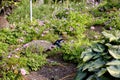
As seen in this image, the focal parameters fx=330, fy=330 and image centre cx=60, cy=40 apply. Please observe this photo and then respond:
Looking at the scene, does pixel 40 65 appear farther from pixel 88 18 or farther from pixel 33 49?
pixel 88 18

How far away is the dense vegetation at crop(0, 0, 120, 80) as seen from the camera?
430 cm

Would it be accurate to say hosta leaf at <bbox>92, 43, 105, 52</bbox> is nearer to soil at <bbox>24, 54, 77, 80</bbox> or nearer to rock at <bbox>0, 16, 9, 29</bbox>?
soil at <bbox>24, 54, 77, 80</bbox>

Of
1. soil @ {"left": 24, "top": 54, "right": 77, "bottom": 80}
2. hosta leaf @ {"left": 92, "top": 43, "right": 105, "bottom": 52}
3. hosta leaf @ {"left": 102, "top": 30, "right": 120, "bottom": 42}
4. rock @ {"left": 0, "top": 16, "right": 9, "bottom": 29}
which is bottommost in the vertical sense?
soil @ {"left": 24, "top": 54, "right": 77, "bottom": 80}

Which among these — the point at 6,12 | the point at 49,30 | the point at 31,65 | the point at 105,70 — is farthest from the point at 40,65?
the point at 6,12

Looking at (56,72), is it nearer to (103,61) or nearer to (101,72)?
(103,61)

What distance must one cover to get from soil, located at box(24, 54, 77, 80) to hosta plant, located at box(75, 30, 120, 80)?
0.45 metres

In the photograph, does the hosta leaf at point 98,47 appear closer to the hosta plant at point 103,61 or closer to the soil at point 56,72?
the hosta plant at point 103,61

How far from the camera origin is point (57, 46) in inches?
233

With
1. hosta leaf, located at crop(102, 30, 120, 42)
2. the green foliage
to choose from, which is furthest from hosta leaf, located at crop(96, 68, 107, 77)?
the green foliage

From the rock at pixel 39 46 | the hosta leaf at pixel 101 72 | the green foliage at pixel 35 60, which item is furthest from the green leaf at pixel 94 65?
the rock at pixel 39 46

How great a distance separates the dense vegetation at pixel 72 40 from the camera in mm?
4305

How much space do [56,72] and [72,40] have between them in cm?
110

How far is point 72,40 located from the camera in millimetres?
6008

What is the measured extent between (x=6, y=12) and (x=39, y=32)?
1.46 meters
